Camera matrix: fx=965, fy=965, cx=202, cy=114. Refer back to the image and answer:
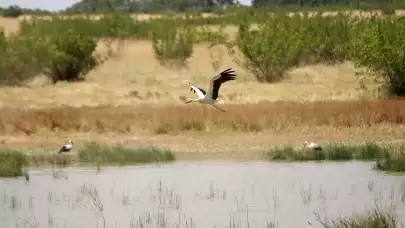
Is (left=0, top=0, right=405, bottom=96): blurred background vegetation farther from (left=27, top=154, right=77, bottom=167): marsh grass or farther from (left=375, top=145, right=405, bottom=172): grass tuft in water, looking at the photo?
(left=27, top=154, right=77, bottom=167): marsh grass

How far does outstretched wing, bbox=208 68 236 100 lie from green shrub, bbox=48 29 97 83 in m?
17.9

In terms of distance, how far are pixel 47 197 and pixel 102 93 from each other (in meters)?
15.3

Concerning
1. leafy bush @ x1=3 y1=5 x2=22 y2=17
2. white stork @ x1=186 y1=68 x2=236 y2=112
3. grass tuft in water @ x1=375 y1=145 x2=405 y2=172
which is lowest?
leafy bush @ x1=3 y1=5 x2=22 y2=17

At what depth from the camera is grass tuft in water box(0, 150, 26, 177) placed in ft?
59.0

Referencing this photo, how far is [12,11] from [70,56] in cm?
2823

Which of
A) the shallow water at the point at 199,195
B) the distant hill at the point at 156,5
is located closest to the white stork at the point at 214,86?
the shallow water at the point at 199,195

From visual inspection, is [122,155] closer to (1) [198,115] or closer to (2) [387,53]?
(1) [198,115]

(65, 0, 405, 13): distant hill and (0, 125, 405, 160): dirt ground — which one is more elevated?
(0, 125, 405, 160): dirt ground

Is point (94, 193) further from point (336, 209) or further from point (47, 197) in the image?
point (336, 209)

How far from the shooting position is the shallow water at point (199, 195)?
1388 cm

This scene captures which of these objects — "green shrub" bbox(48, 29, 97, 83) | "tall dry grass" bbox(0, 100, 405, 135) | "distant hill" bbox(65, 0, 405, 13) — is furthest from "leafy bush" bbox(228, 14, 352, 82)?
"distant hill" bbox(65, 0, 405, 13)

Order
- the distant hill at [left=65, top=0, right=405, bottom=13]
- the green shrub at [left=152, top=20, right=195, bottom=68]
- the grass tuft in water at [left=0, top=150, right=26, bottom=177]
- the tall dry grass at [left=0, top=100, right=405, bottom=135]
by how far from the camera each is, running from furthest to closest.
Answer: the distant hill at [left=65, top=0, right=405, bottom=13] < the green shrub at [left=152, top=20, right=195, bottom=68] < the tall dry grass at [left=0, top=100, right=405, bottom=135] < the grass tuft in water at [left=0, top=150, right=26, bottom=177]

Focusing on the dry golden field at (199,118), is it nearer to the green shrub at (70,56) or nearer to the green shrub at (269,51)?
the green shrub at (269,51)

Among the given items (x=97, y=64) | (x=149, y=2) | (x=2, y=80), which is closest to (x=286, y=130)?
(x=2, y=80)
